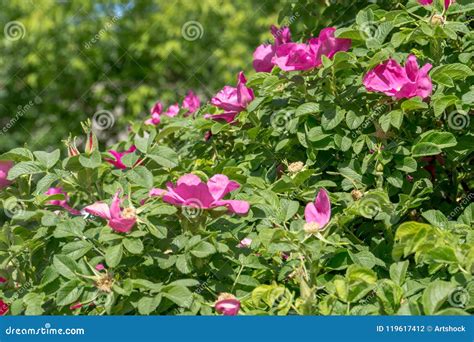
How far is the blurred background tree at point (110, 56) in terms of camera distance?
505 cm

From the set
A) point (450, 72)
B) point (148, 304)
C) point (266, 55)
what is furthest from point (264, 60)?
point (148, 304)

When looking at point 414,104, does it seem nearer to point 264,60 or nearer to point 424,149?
point 424,149

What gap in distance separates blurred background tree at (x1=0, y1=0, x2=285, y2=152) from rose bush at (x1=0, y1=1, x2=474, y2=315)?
10.7 feet

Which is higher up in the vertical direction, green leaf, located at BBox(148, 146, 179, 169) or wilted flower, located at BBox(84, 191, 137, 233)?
green leaf, located at BBox(148, 146, 179, 169)

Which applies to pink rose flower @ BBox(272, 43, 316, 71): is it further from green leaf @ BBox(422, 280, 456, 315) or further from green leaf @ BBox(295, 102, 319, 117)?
green leaf @ BBox(422, 280, 456, 315)

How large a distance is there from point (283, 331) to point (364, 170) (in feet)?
1.45

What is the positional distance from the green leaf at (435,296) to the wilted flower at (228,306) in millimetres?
313

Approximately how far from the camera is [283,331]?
1.27 meters

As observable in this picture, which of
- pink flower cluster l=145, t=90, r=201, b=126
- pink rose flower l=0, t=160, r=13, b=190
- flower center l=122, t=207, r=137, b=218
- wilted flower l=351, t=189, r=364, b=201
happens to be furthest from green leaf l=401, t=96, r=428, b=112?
pink flower cluster l=145, t=90, r=201, b=126

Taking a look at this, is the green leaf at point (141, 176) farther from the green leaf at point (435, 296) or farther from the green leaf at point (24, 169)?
the green leaf at point (435, 296)

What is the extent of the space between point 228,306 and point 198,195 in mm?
204

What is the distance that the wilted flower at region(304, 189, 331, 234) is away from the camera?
1.40 meters

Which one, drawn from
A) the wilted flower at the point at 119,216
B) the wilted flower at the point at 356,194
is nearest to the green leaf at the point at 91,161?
the wilted flower at the point at 119,216

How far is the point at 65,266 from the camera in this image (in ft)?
4.43
